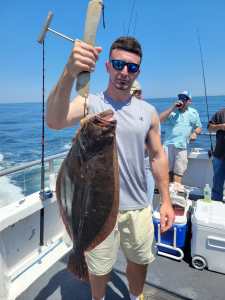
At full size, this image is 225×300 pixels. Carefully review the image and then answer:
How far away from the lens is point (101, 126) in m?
1.44

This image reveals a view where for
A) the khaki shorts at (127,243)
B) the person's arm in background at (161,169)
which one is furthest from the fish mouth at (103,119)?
the khaki shorts at (127,243)

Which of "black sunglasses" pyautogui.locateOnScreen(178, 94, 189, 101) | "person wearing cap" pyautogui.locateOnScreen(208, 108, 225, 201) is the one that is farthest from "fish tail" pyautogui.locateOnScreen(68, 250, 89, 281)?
"black sunglasses" pyautogui.locateOnScreen(178, 94, 189, 101)

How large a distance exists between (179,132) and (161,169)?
3.27 meters

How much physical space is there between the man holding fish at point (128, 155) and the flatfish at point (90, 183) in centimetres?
29

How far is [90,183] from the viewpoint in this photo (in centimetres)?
155

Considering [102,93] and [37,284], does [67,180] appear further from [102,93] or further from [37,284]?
[37,284]

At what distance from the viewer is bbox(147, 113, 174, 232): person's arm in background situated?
2168 millimetres

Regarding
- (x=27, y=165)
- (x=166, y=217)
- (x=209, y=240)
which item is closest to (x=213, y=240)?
(x=209, y=240)

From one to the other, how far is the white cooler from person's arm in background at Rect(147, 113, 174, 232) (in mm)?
994

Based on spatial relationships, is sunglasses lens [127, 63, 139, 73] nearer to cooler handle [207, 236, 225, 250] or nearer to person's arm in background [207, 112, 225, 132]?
cooler handle [207, 236, 225, 250]

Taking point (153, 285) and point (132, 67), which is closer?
point (132, 67)

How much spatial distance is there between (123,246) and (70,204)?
778 millimetres

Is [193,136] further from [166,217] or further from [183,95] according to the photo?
[166,217]

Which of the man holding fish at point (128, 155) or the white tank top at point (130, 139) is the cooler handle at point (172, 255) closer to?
the man holding fish at point (128, 155)
